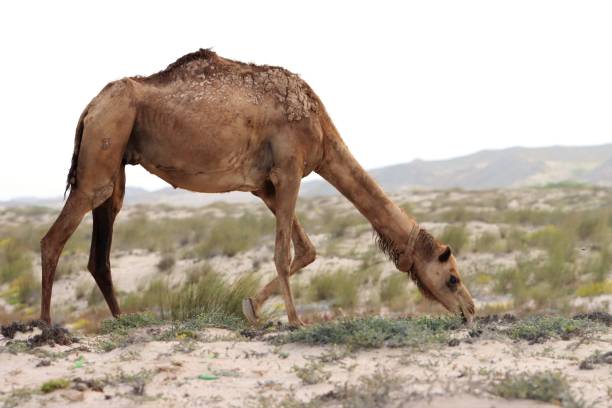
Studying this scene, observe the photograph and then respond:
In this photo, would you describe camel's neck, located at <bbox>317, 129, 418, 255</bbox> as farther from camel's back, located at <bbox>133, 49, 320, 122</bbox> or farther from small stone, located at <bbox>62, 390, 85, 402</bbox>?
small stone, located at <bbox>62, 390, 85, 402</bbox>

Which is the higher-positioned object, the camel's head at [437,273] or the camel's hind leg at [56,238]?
the camel's hind leg at [56,238]

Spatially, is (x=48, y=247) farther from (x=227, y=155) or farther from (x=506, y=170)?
(x=506, y=170)

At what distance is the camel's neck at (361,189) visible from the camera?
7.62 meters

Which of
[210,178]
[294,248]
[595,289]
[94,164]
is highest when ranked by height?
[94,164]

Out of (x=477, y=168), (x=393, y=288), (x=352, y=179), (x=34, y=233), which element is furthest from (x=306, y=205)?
(x=477, y=168)

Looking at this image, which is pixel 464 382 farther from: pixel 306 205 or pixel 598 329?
pixel 306 205

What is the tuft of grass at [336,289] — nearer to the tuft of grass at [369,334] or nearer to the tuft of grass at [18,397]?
the tuft of grass at [369,334]

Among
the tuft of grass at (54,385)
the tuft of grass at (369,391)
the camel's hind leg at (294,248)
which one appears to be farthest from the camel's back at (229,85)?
the tuft of grass at (369,391)

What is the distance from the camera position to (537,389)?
446cm

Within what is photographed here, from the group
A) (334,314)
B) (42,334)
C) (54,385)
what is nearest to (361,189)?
(42,334)

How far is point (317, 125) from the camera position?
749 cm

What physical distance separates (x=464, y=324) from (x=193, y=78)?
3503 millimetres

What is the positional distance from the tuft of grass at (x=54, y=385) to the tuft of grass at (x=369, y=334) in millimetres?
1928

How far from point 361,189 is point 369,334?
2127 mm
